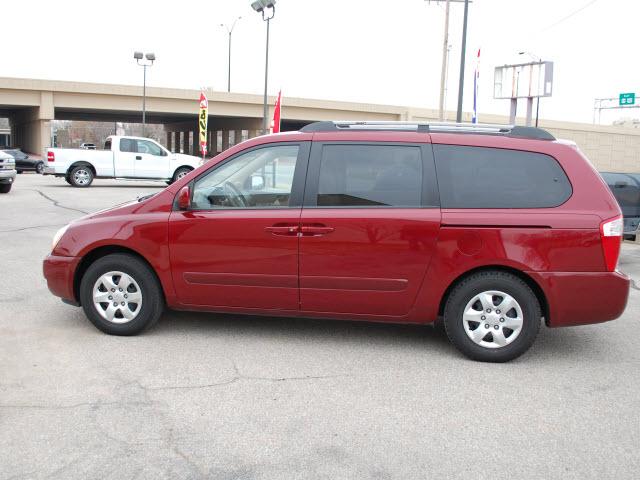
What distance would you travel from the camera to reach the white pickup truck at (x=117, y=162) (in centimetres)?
2345

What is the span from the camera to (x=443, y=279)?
4.99 m

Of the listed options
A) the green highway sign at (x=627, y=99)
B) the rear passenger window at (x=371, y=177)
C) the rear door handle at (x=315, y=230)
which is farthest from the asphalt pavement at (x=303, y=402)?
the green highway sign at (x=627, y=99)

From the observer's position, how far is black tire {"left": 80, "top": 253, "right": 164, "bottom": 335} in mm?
5406

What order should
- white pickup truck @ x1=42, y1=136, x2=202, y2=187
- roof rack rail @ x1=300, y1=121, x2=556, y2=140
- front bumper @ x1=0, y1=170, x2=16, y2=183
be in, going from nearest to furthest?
roof rack rail @ x1=300, y1=121, x2=556, y2=140 → front bumper @ x1=0, y1=170, x2=16, y2=183 → white pickup truck @ x1=42, y1=136, x2=202, y2=187

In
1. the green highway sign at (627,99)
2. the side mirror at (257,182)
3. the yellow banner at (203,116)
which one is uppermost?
the green highway sign at (627,99)

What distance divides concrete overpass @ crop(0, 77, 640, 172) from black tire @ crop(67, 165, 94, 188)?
26.0 meters

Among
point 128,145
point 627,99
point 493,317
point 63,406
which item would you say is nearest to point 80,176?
point 128,145

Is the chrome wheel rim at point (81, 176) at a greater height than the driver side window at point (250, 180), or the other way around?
the driver side window at point (250, 180)

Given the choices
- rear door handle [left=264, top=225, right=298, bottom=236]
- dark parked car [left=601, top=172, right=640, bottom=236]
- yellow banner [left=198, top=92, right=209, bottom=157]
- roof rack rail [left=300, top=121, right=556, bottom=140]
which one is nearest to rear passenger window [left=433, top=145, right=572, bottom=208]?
roof rack rail [left=300, top=121, right=556, bottom=140]

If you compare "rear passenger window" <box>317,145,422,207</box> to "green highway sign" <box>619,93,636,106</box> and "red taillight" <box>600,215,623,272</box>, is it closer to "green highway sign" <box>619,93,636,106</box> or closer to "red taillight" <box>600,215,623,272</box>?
"red taillight" <box>600,215,623,272</box>

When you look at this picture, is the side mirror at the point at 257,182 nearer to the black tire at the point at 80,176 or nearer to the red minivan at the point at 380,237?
the red minivan at the point at 380,237

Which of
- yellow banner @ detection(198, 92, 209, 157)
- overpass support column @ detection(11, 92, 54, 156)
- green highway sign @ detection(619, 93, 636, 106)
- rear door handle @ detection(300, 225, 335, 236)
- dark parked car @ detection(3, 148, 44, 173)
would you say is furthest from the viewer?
green highway sign @ detection(619, 93, 636, 106)

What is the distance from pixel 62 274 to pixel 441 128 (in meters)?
3.47

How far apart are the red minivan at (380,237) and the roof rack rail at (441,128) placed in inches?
0.7
